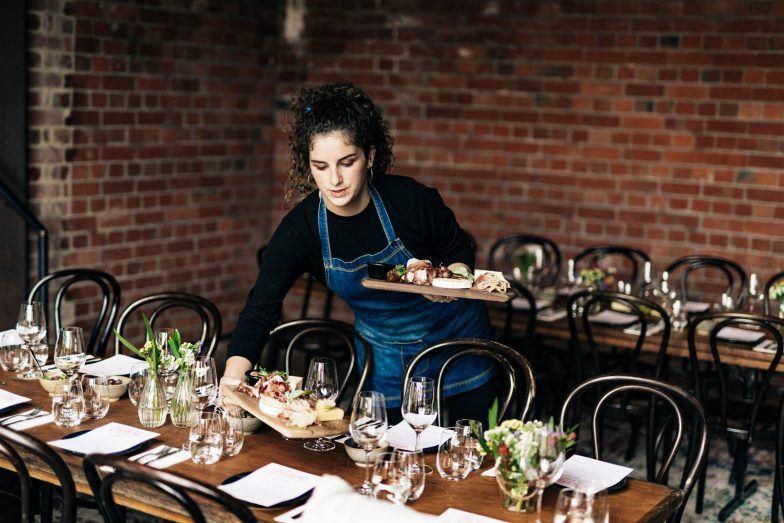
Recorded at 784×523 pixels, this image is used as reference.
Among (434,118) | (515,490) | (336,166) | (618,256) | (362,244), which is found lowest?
(515,490)

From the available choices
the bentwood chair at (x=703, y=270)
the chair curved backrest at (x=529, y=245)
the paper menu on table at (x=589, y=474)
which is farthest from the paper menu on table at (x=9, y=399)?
the bentwood chair at (x=703, y=270)

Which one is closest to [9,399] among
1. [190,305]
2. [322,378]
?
[322,378]

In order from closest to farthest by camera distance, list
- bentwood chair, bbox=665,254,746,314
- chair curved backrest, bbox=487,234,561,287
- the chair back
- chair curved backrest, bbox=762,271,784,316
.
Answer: the chair back, chair curved backrest, bbox=762,271,784,316, bentwood chair, bbox=665,254,746,314, chair curved backrest, bbox=487,234,561,287

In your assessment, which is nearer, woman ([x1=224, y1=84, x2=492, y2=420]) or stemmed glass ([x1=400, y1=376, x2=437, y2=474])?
stemmed glass ([x1=400, y1=376, x2=437, y2=474])

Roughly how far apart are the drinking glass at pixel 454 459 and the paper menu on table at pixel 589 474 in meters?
0.24

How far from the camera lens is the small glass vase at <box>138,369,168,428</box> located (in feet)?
9.56

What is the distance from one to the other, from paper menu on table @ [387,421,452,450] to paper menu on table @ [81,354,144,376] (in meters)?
1.02

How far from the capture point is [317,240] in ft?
11.0

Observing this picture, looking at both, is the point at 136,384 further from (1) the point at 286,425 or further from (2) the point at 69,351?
(1) the point at 286,425

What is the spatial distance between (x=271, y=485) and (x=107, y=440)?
55 cm

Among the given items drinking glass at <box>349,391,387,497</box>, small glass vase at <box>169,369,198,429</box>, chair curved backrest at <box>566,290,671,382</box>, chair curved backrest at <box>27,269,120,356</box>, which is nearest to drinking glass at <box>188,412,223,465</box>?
small glass vase at <box>169,369,198,429</box>

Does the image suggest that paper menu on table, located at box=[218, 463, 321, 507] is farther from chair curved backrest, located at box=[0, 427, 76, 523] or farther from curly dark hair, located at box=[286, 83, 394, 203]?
curly dark hair, located at box=[286, 83, 394, 203]

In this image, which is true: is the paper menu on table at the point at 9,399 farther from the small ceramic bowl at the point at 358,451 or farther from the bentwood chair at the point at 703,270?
the bentwood chair at the point at 703,270

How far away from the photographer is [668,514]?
100 inches
